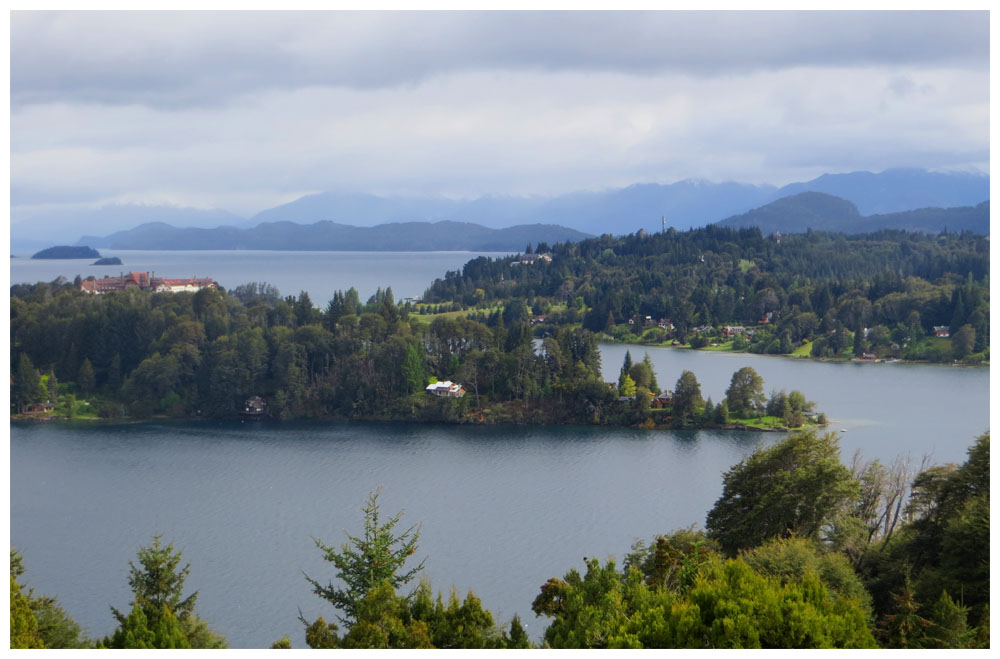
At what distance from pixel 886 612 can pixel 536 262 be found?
4619 centimetres

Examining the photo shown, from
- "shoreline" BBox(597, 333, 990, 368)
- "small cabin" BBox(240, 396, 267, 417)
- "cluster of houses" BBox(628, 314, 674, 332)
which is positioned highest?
"cluster of houses" BBox(628, 314, 674, 332)

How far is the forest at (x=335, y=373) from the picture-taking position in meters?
22.5

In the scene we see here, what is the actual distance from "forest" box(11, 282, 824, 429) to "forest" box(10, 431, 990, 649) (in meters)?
11.8

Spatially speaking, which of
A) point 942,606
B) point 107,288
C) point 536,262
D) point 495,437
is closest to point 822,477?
point 942,606

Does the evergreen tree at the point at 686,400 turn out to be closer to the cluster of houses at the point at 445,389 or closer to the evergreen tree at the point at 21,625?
the cluster of houses at the point at 445,389

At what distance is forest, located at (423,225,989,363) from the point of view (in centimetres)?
3316

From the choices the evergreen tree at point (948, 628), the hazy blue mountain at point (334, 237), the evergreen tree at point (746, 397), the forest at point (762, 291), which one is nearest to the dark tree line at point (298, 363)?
the evergreen tree at point (746, 397)

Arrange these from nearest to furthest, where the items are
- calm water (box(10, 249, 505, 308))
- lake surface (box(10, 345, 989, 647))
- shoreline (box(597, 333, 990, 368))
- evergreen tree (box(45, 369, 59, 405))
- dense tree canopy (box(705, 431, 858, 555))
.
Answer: dense tree canopy (box(705, 431, 858, 555))
lake surface (box(10, 345, 989, 647))
evergreen tree (box(45, 369, 59, 405))
shoreline (box(597, 333, 990, 368))
calm water (box(10, 249, 505, 308))

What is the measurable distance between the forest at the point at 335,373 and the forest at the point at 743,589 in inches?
465

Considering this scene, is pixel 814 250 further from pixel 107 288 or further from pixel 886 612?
pixel 886 612

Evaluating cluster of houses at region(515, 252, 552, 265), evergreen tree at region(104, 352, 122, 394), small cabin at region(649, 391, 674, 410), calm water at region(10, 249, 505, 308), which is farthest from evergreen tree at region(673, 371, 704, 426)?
cluster of houses at region(515, 252, 552, 265)

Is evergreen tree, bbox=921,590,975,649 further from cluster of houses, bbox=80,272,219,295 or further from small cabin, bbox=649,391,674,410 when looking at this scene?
cluster of houses, bbox=80,272,219,295

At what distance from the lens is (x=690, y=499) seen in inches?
609

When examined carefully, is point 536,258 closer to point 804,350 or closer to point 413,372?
point 804,350
